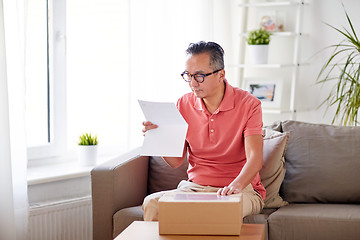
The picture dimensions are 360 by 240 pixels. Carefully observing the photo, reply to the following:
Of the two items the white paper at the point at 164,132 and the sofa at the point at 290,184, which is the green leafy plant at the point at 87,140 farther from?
the white paper at the point at 164,132

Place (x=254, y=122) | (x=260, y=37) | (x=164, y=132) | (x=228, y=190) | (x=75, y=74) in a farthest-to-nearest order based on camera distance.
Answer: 1. (x=260, y=37)
2. (x=75, y=74)
3. (x=254, y=122)
4. (x=164, y=132)
5. (x=228, y=190)

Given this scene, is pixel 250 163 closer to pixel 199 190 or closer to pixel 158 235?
pixel 199 190

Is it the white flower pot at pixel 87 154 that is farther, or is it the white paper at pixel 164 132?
the white flower pot at pixel 87 154

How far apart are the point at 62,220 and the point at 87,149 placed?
1.52ft

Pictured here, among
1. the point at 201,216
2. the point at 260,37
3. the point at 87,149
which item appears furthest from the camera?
the point at 260,37

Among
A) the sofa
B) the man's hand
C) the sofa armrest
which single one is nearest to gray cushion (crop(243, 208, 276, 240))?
the sofa

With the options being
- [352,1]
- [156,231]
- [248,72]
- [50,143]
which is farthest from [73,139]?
[352,1]

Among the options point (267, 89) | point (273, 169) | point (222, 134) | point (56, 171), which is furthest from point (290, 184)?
point (56, 171)

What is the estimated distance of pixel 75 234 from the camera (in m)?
3.25

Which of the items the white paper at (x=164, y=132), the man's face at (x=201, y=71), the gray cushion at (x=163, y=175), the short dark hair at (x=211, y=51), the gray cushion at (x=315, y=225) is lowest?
the gray cushion at (x=315, y=225)

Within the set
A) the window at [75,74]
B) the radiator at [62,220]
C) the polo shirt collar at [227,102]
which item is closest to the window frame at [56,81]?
the window at [75,74]

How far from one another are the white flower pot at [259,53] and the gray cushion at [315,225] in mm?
1457

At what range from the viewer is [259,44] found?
153 inches

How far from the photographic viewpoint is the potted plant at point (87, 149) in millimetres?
3443
